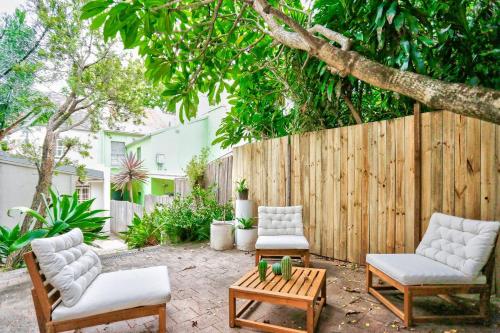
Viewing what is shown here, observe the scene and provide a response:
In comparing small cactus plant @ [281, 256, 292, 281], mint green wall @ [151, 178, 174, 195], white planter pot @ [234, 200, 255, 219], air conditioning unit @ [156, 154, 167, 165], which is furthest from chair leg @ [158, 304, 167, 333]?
mint green wall @ [151, 178, 174, 195]

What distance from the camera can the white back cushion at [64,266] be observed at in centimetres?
190

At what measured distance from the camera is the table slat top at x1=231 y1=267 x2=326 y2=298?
7.32 ft

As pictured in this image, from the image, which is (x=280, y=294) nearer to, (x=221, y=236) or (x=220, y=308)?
(x=220, y=308)

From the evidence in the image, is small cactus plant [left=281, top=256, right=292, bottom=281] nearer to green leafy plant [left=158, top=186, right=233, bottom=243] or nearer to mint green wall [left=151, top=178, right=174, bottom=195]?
green leafy plant [left=158, top=186, right=233, bottom=243]

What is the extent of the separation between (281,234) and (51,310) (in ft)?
9.35

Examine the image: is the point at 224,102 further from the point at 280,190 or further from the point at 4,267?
the point at 4,267

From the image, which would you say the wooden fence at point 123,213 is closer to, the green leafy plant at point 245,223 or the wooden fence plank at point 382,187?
the green leafy plant at point 245,223

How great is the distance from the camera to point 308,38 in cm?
140

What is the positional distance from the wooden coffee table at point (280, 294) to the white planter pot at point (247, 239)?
210 cm

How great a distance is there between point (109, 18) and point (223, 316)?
2.43 m

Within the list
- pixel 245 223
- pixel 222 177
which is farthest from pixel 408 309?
pixel 222 177

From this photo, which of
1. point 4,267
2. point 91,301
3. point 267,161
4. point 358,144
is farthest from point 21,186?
point 358,144

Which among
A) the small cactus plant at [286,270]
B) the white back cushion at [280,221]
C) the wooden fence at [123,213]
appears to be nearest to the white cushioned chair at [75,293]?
the small cactus plant at [286,270]

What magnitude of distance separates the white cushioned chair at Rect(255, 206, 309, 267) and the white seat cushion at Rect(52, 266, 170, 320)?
5.21 ft
